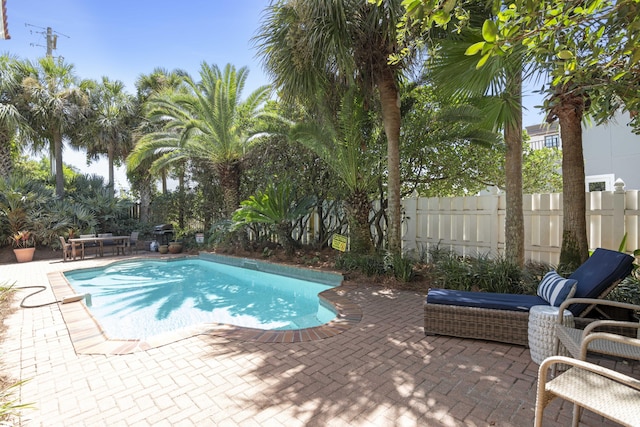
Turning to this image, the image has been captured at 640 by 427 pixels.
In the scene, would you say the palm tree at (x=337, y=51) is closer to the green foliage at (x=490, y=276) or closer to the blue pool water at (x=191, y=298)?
the green foliage at (x=490, y=276)

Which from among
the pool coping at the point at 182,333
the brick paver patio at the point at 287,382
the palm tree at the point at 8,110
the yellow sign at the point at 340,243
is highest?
the palm tree at the point at 8,110

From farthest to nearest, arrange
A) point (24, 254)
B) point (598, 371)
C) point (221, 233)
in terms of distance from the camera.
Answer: point (221, 233), point (24, 254), point (598, 371)

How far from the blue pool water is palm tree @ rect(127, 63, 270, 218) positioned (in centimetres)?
370

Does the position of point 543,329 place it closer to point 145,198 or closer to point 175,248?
point 175,248

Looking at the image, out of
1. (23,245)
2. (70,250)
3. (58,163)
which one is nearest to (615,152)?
(70,250)

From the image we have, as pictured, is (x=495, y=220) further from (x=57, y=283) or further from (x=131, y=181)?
(x=131, y=181)

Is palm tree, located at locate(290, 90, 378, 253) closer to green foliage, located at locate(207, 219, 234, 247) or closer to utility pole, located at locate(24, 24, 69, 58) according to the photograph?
green foliage, located at locate(207, 219, 234, 247)

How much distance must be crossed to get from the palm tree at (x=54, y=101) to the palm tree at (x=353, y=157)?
1170 cm

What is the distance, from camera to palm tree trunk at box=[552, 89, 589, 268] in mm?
4609

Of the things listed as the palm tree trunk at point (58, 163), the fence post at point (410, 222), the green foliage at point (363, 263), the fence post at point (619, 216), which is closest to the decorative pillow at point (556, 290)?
the fence post at point (619, 216)

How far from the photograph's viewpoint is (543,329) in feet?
9.99

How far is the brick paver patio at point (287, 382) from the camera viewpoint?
7.77 feet

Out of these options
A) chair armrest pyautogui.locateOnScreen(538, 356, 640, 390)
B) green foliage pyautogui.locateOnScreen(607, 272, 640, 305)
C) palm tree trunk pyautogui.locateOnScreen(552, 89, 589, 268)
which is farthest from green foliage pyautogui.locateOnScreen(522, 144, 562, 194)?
chair armrest pyautogui.locateOnScreen(538, 356, 640, 390)

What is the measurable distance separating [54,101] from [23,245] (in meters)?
6.13
